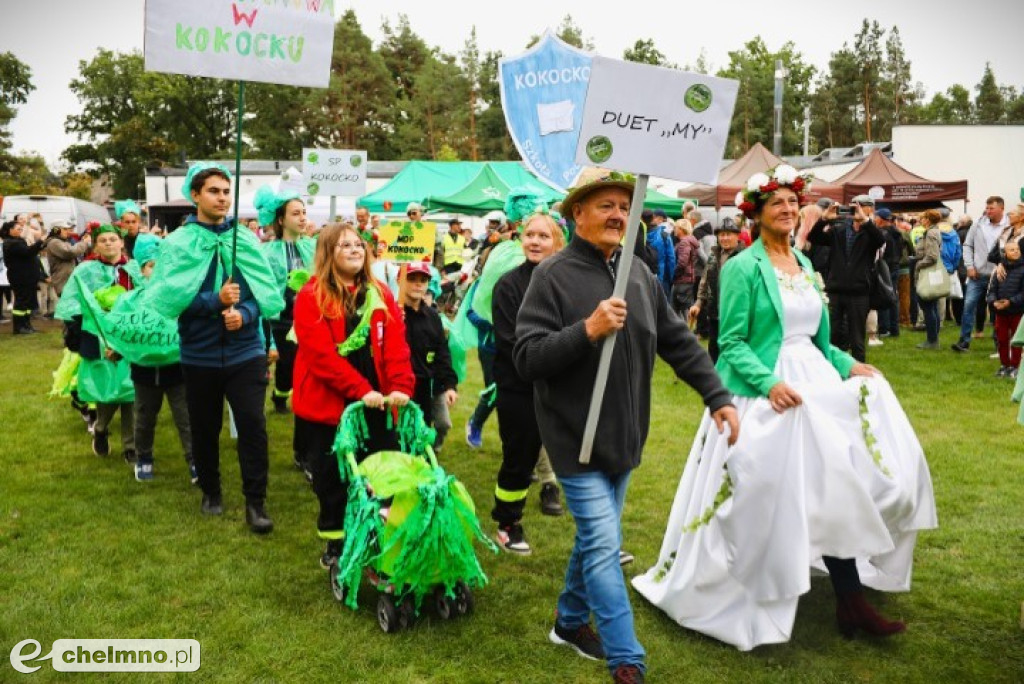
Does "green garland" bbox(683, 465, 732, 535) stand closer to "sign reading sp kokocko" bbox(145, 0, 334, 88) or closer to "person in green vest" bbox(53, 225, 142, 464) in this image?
"sign reading sp kokocko" bbox(145, 0, 334, 88)

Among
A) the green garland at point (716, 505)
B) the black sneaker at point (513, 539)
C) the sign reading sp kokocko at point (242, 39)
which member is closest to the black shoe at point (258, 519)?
the black sneaker at point (513, 539)

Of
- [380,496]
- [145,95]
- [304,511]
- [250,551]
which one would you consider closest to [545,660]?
[380,496]

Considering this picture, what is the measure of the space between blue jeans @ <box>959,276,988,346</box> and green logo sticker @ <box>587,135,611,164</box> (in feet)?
34.1

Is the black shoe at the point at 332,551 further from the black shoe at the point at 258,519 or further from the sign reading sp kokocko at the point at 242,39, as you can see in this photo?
the sign reading sp kokocko at the point at 242,39

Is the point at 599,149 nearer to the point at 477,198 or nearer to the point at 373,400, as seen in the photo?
the point at 373,400

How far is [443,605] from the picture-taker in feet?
13.9

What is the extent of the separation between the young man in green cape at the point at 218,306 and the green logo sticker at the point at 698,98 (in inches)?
116

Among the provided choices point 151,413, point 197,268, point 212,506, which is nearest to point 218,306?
point 197,268

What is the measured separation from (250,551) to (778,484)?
299 centimetres

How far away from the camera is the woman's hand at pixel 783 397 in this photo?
3787 millimetres

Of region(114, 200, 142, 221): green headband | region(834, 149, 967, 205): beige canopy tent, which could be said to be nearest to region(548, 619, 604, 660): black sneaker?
region(114, 200, 142, 221): green headband

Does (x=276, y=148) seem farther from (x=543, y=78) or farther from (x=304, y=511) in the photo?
(x=304, y=511)

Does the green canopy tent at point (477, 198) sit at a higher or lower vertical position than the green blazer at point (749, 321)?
higher

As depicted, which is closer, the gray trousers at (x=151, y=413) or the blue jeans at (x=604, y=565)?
the blue jeans at (x=604, y=565)
